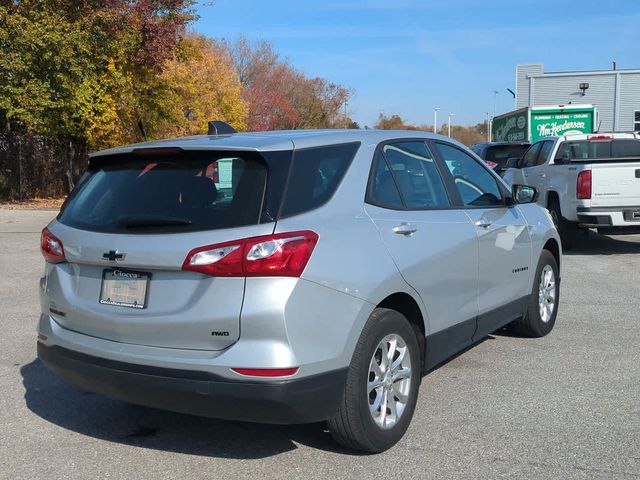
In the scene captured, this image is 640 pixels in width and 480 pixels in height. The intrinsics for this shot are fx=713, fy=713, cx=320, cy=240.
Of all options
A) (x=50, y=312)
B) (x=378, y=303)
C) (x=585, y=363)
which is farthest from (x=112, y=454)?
(x=585, y=363)

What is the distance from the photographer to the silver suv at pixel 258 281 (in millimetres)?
3398

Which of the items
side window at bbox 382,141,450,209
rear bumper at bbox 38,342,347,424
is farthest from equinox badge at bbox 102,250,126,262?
side window at bbox 382,141,450,209

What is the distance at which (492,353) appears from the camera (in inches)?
237

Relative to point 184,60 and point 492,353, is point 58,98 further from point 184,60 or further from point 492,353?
point 492,353

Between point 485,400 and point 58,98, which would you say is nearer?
point 485,400

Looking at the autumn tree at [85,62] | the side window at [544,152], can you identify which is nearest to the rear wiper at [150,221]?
the side window at [544,152]

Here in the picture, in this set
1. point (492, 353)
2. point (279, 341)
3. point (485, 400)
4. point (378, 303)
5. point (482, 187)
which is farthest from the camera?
point (492, 353)

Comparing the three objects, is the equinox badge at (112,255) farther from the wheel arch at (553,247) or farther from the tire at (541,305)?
the wheel arch at (553,247)

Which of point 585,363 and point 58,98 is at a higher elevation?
point 58,98

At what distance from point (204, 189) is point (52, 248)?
41.8 inches

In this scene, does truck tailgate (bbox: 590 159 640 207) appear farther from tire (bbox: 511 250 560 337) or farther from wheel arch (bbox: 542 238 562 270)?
tire (bbox: 511 250 560 337)

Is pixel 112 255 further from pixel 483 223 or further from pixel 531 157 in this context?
pixel 531 157

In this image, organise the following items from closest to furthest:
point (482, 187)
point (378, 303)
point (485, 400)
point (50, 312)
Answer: point (378, 303), point (50, 312), point (485, 400), point (482, 187)

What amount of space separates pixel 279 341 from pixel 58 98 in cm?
1759
